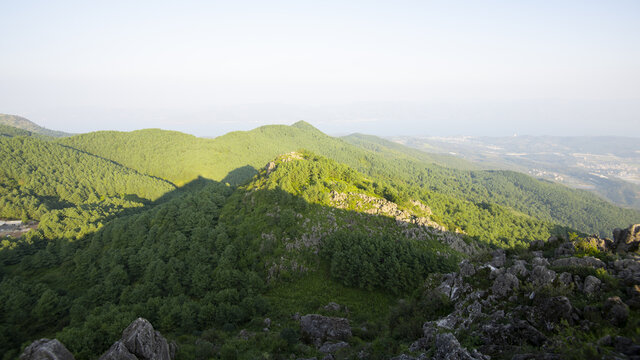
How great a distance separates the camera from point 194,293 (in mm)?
54344

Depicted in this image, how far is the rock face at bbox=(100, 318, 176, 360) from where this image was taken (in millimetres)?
23359

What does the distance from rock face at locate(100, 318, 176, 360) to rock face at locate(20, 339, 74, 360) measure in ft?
14.7

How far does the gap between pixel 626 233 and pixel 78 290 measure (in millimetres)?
102982

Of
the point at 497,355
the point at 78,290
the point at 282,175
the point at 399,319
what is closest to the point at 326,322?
the point at 399,319

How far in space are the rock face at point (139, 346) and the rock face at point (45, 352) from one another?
4.47 m

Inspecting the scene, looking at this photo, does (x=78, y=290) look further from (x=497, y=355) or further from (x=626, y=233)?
(x=626, y=233)

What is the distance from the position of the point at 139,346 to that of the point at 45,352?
294 inches

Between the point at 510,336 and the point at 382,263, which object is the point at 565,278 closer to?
the point at 510,336

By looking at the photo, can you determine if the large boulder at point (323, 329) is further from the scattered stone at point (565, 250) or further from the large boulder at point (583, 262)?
the scattered stone at point (565, 250)

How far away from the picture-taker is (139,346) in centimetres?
2473

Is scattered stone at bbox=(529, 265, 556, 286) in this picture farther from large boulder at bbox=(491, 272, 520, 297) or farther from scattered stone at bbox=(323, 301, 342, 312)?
scattered stone at bbox=(323, 301, 342, 312)

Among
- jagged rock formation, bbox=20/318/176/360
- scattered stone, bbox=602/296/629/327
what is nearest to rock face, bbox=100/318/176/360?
jagged rock formation, bbox=20/318/176/360

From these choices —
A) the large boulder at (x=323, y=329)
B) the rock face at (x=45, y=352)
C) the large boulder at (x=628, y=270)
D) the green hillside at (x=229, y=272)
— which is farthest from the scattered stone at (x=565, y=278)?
the rock face at (x=45, y=352)

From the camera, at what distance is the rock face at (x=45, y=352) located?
2237cm
